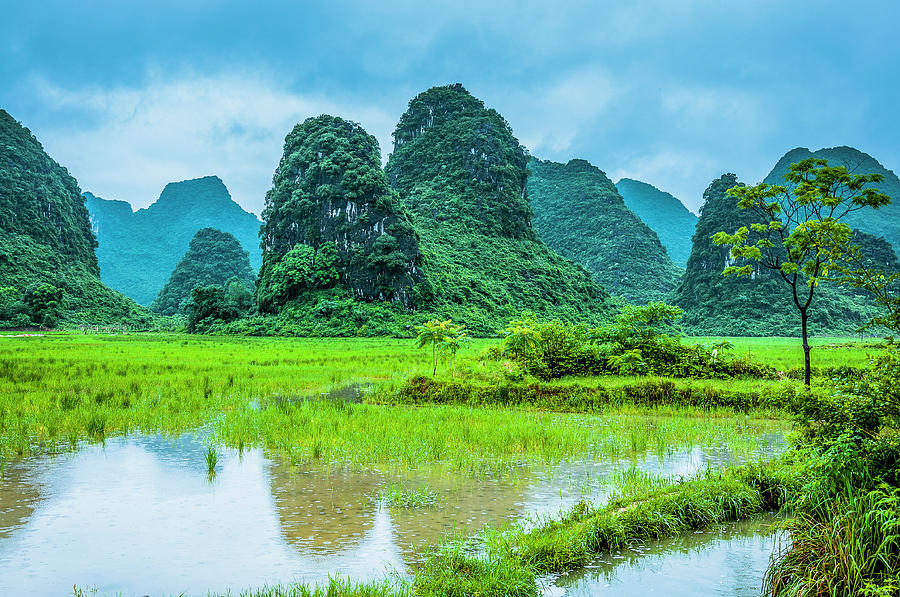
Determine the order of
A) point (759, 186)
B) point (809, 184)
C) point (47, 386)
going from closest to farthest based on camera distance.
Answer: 1. point (809, 184)
2. point (759, 186)
3. point (47, 386)

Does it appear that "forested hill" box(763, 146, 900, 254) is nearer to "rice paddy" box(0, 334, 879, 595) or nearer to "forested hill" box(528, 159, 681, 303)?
"forested hill" box(528, 159, 681, 303)

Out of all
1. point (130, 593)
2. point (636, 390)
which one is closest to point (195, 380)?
point (636, 390)

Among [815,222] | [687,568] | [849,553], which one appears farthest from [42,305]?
[849,553]

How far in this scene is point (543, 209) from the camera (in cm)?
14288

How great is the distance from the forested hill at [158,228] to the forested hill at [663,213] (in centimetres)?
11908

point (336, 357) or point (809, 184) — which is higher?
point (809, 184)

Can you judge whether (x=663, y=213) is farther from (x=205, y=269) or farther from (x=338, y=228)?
(x=338, y=228)

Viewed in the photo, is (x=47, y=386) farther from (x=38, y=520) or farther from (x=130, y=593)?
(x=130, y=593)

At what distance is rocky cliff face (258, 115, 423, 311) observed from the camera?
59.7 m

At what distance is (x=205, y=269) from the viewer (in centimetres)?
10462

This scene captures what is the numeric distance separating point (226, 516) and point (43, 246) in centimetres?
9192

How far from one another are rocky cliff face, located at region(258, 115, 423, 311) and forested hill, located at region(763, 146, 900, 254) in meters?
87.3

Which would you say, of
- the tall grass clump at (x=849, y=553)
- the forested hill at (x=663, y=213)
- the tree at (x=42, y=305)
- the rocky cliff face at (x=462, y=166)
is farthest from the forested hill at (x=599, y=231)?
the tall grass clump at (x=849, y=553)

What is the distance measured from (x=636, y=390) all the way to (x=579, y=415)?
6.05 ft
